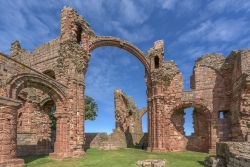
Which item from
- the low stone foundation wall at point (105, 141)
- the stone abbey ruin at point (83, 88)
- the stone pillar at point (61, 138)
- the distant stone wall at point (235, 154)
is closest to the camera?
the distant stone wall at point (235, 154)

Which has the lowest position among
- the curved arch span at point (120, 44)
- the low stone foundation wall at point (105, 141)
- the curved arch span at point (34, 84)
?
the low stone foundation wall at point (105, 141)

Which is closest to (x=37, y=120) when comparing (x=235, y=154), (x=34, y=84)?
(x=34, y=84)

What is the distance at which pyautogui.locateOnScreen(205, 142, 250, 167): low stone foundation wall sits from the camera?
21.9 feet

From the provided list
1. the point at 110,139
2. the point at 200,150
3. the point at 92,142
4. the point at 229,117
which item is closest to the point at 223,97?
the point at 229,117

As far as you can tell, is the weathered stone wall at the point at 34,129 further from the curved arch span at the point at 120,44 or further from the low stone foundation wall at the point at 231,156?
the low stone foundation wall at the point at 231,156

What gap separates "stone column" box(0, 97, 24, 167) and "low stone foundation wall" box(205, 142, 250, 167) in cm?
796

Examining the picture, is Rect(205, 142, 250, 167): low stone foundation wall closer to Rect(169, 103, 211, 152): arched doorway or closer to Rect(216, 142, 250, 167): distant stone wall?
Rect(216, 142, 250, 167): distant stone wall

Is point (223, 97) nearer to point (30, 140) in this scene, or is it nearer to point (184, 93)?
point (184, 93)

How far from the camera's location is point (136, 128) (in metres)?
25.9

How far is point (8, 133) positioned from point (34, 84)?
3.19 m

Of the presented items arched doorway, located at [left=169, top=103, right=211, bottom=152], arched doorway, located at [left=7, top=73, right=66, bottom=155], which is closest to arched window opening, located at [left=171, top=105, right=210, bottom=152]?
arched doorway, located at [left=169, top=103, right=211, bottom=152]

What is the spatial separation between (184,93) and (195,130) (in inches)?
126

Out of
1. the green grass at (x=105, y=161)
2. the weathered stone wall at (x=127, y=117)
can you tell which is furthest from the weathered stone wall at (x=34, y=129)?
→ the weathered stone wall at (x=127, y=117)

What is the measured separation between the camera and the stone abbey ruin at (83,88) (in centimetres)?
1276
